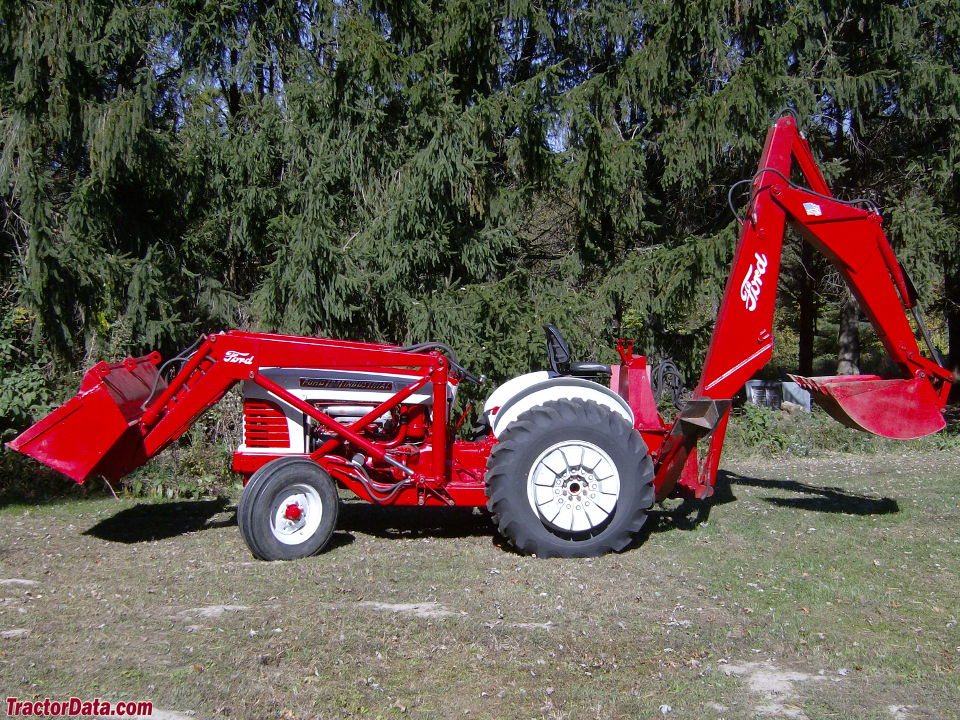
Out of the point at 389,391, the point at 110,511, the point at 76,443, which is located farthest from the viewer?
the point at 110,511

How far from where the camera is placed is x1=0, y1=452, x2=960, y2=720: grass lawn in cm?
424

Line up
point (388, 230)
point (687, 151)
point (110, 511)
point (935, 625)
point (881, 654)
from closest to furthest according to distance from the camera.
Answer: point (881, 654) → point (935, 625) → point (110, 511) → point (388, 230) → point (687, 151)

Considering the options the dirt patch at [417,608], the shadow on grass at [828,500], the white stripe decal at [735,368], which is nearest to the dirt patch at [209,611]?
the dirt patch at [417,608]

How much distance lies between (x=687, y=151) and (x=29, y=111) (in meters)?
8.36

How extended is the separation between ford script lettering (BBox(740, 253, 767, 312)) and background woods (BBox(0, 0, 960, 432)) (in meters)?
4.33

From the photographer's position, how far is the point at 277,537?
6738mm

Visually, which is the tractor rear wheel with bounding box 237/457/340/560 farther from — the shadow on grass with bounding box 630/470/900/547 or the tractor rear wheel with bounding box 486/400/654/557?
the shadow on grass with bounding box 630/470/900/547

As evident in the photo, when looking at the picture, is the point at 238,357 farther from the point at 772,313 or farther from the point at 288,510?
the point at 772,313

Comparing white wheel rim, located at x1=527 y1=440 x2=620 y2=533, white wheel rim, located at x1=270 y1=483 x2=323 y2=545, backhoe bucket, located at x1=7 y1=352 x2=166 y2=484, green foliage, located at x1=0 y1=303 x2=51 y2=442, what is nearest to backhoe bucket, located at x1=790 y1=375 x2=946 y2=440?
white wheel rim, located at x1=527 y1=440 x2=620 y2=533

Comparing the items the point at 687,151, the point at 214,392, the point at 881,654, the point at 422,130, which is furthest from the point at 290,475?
the point at 687,151

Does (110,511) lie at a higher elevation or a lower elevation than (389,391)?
lower

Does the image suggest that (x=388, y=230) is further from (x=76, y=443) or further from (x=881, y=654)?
(x=881, y=654)

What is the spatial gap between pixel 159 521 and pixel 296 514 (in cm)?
227

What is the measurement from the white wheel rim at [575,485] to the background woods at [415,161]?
4.35 metres
